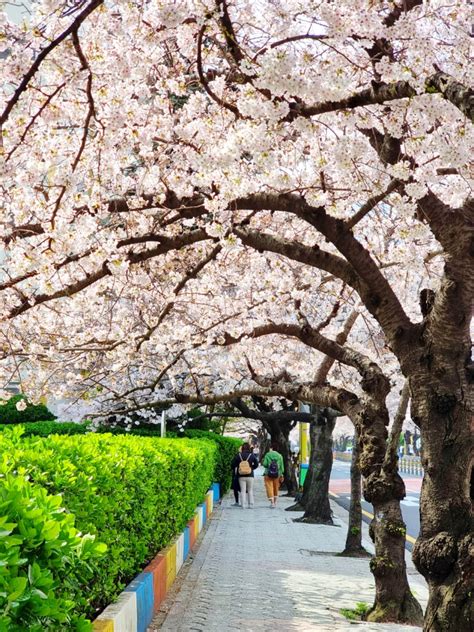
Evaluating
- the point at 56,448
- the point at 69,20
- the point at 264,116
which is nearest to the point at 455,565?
the point at 56,448

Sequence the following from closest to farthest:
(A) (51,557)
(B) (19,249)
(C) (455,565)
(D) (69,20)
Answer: (A) (51,557) < (D) (69,20) < (C) (455,565) < (B) (19,249)

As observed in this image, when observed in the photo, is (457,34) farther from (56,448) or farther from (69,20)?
(56,448)

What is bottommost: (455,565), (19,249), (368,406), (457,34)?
(455,565)

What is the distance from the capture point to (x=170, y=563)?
9352mm

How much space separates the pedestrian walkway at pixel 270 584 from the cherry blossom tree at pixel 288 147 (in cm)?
169

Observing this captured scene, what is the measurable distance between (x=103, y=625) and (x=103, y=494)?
99cm

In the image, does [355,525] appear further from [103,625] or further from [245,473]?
[103,625]

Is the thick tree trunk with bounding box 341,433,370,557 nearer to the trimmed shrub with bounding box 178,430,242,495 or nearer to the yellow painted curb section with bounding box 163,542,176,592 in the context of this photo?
the yellow painted curb section with bounding box 163,542,176,592

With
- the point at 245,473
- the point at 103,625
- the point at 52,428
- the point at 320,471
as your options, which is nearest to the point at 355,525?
the point at 320,471

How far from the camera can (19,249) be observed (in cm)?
757

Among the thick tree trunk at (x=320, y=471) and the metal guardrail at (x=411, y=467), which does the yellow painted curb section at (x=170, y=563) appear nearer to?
the thick tree trunk at (x=320, y=471)

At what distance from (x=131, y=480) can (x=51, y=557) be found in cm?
399

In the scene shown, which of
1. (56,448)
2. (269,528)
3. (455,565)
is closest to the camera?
(56,448)

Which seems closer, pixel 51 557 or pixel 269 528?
pixel 51 557
